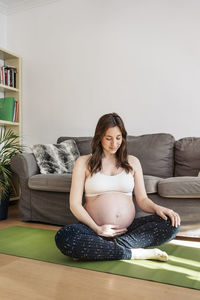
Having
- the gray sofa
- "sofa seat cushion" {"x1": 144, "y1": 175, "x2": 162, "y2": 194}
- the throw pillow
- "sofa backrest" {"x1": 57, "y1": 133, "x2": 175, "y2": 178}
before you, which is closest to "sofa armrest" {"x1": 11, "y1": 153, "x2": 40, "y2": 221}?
the gray sofa

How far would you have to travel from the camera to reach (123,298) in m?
1.38

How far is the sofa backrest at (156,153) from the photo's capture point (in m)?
3.10

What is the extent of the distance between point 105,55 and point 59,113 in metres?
0.89

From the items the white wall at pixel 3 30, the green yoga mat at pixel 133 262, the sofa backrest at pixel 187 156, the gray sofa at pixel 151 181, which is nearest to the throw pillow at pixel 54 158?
the gray sofa at pixel 151 181

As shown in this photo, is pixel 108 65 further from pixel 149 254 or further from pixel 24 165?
pixel 149 254

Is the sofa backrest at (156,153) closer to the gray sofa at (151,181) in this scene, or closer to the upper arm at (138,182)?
the gray sofa at (151,181)

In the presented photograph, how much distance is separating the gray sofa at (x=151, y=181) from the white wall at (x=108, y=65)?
32 cm

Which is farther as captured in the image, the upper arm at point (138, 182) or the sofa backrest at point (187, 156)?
the sofa backrest at point (187, 156)

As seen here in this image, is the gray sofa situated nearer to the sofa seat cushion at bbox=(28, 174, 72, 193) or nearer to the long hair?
the sofa seat cushion at bbox=(28, 174, 72, 193)

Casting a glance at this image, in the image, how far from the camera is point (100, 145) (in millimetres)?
2033

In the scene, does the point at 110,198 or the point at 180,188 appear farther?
the point at 180,188

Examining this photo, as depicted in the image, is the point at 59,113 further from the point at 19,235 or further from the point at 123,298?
the point at 123,298

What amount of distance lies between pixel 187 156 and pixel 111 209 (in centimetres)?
141

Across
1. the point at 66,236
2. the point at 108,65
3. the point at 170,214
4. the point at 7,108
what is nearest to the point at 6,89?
the point at 7,108
